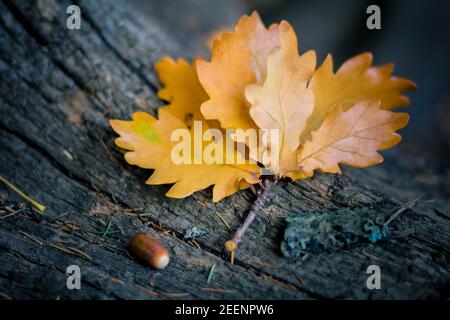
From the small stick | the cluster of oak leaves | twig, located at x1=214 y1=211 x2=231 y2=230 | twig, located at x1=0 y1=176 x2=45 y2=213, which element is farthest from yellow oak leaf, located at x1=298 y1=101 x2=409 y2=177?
twig, located at x1=0 y1=176 x2=45 y2=213

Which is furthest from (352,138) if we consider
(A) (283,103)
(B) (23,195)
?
(B) (23,195)

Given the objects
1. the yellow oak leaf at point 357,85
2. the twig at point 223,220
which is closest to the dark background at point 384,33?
the yellow oak leaf at point 357,85

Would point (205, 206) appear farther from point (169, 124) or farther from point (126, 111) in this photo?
point (126, 111)

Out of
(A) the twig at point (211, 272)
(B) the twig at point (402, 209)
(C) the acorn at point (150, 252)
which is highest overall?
(B) the twig at point (402, 209)

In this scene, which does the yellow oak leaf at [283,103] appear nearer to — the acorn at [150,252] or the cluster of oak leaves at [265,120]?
the cluster of oak leaves at [265,120]

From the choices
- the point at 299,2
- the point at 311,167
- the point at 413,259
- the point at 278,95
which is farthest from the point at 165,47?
the point at 299,2
